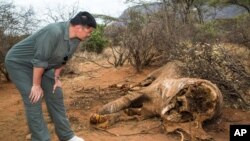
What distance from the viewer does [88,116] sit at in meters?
6.81

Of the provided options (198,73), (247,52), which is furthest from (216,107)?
(247,52)

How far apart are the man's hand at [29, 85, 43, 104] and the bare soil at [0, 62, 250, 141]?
1273 mm

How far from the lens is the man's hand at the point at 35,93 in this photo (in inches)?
175

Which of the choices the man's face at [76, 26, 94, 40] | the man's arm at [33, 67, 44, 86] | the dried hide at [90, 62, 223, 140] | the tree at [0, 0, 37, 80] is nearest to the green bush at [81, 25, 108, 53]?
the tree at [0, 0, 37, 80]

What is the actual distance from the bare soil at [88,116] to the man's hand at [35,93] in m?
1.27

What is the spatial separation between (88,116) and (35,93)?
7.96ft

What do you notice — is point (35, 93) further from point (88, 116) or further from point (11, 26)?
point (11, 26)

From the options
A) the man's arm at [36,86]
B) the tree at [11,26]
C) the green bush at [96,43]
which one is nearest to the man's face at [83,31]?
the man's arm at [36,86]

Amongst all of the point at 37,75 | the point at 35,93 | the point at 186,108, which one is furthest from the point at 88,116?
the point at 37,75

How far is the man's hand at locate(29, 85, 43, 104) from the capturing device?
4.45 meters

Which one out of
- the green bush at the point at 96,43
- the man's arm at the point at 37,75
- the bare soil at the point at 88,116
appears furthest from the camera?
the green bush at the point at 96,43

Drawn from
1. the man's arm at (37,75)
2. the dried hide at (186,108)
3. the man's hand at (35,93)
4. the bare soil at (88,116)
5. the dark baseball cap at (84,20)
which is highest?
the dark baseball cap at (84,20)

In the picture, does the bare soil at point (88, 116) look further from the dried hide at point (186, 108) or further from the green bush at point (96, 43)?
the green bush at point (96, 43)

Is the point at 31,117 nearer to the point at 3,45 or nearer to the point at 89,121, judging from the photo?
the point at 89,121
